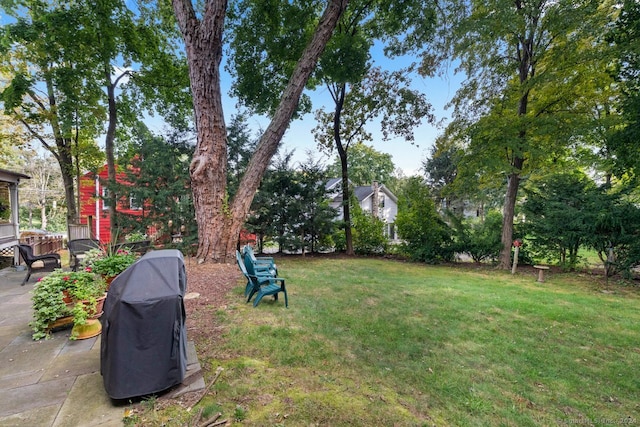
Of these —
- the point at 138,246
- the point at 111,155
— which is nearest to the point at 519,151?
the point at 138,246

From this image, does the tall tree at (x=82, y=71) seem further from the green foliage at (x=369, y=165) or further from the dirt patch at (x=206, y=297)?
the green foliage at (x=369, y=165)

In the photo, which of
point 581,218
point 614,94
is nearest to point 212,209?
point 581,218

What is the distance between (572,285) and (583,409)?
6.73m

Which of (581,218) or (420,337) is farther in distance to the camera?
(581,218)

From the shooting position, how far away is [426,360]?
3.17 meters

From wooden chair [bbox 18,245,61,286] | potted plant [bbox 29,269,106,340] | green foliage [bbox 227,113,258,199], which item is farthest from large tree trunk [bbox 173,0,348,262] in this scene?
green foliage [bbox 227,113,258,199]

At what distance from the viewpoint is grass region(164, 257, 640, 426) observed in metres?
2.23

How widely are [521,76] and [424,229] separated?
5.99 m

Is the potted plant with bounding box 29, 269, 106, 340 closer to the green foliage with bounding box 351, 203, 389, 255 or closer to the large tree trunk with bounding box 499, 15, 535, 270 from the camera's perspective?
the large tree trunk with bounding box 499, 15, 535, 270

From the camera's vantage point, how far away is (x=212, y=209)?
6.76 metres

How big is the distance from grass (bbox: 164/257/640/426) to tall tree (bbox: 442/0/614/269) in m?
4.67

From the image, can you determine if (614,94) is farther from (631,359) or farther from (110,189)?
(110,189)

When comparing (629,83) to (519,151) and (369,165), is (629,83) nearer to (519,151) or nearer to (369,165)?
(519,151)

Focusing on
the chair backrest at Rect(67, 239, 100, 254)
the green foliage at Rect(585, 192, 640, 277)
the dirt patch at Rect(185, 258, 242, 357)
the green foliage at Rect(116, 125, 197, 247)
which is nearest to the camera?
the dirt patch at Rect(185, 258, 242, 357)
